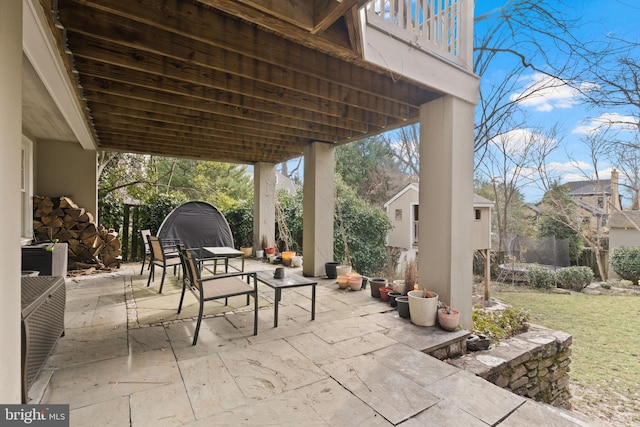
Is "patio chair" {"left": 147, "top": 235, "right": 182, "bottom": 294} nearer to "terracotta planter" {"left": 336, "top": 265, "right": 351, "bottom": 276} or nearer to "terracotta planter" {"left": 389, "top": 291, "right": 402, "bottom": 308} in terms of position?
"terracotta planter" {"left": 336, "top": 265, "right": 351, "bottom": 276}

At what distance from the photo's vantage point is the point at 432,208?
335cm

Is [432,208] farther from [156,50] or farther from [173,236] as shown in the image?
[173,236]

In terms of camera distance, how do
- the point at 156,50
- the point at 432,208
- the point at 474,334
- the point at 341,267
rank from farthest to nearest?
the point at 341,267
the point at 432,208
the point at 474,334
the point at 156,50

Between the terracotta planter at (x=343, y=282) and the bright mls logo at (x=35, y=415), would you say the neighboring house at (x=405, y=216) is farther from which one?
the bright mls logo at (x=35, y=415)

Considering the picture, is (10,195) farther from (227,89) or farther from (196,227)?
(196,227)

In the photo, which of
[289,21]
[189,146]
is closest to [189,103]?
[289,21]

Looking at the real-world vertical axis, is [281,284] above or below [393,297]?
above

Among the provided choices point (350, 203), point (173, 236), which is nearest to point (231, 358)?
point (173, 236)

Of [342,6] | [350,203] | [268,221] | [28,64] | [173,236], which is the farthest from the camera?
[350,203]

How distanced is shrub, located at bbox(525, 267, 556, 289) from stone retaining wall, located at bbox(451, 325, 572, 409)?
7.13m

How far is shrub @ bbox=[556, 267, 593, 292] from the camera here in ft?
29.4

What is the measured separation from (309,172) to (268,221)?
2.76 meters

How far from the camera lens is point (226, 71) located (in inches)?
105

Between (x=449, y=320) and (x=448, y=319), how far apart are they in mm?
13
